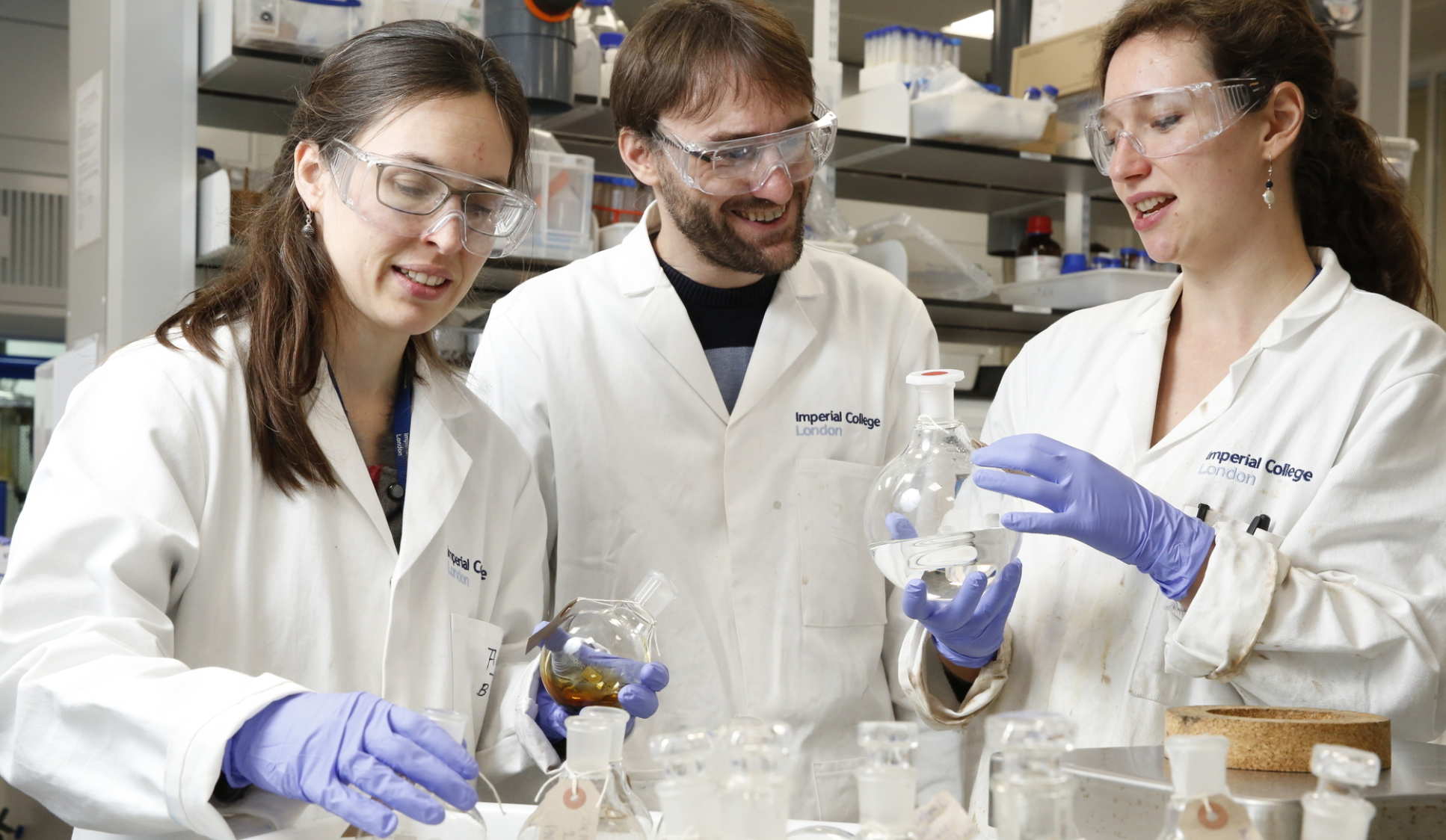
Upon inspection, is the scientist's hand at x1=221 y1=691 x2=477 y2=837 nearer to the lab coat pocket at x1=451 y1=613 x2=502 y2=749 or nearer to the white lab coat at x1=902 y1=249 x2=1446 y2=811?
the lab coat pocket at x1=451 y1=613 x2=502 y2=749

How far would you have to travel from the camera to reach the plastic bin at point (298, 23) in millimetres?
3111

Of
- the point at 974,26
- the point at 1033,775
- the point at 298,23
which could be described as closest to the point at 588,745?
the point at 1033,775

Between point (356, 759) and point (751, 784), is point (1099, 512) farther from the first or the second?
point (356, 759)

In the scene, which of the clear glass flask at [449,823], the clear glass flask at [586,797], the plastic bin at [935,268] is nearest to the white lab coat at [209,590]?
the clear glass flask at [449,823]

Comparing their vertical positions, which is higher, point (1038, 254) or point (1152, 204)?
point (1038, 254)

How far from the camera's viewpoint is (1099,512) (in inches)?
61.9

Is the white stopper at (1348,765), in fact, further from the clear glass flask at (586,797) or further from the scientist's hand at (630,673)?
the scientist's hand at (630,673)

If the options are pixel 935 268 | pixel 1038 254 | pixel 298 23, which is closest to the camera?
pixel 298 23

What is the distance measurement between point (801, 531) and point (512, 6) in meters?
1.76

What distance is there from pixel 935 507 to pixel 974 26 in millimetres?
6342

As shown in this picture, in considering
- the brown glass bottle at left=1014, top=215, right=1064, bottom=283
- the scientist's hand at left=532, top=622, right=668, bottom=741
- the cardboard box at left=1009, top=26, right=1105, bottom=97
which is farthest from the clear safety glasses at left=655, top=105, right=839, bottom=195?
the brown glass bottle at left=1014, top=215, right=1064, bottom=283

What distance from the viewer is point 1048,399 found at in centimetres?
199

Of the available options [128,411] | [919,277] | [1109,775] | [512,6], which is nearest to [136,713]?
[128,411]

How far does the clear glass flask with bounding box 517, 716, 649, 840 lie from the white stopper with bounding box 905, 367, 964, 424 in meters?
0.58
